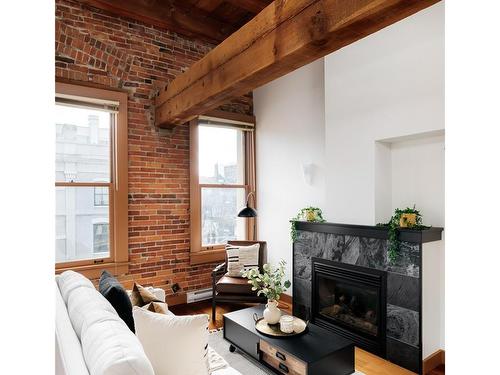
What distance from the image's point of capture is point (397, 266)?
2756 millimetres

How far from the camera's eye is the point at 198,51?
175 inches

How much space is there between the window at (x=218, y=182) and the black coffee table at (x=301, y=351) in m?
1.82

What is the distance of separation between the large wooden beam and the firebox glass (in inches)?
83.9

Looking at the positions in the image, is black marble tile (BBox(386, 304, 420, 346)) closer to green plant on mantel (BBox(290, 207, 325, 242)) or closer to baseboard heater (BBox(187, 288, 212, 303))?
green plant on mantel (BBox(290, 207, 325, 242))

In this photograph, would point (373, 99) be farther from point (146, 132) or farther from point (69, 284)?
point (69, 284)

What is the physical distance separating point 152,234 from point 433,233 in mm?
3018

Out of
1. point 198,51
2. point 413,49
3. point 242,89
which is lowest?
point 242,89

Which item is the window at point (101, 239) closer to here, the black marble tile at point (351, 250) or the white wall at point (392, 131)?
the white wall at point (392, 131)

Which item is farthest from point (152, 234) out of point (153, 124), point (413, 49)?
point (413, 49)

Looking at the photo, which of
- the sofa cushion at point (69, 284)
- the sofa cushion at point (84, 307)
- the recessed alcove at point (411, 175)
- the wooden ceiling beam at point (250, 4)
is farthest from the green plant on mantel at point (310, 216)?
the wooden ceiling beam at point (250, 4)

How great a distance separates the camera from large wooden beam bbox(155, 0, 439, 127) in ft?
5.08

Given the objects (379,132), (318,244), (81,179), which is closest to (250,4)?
(379,132)

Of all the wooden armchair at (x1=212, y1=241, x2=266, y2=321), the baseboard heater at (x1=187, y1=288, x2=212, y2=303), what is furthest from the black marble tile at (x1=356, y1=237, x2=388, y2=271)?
the baseboard heater at (x1=187, y1=288, x2=212, y2=303)
